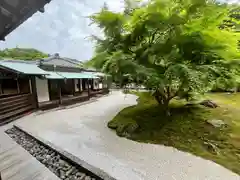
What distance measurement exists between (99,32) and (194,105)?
4.76 m

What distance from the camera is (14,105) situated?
22.8 feet

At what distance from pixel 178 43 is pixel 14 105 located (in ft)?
22.8

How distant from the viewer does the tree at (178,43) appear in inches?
161

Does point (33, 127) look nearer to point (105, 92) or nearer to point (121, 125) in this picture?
point (121, 125)

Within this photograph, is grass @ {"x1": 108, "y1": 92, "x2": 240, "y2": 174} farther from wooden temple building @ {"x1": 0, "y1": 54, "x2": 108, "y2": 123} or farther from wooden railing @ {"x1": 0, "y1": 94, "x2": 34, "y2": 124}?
wooden railing @ {"x1": 0, "y1": 94, "x2": 34, "y2": 124}

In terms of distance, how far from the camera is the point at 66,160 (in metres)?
3.37

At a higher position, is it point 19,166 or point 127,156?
point 19,166

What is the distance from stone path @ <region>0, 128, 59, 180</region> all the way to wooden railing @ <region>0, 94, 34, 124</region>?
292 cm

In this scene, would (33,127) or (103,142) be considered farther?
(33,127)

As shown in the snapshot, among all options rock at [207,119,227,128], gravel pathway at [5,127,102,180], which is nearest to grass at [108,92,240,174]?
rock at [207,119,227,128]

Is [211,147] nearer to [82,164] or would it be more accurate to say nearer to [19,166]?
[82,164]

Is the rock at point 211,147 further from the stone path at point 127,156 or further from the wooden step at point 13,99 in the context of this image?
the wooden step at point 13,99

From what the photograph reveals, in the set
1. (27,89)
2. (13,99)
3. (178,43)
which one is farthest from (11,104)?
(178,43)

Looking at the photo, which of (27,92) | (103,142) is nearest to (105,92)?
(27,92)
